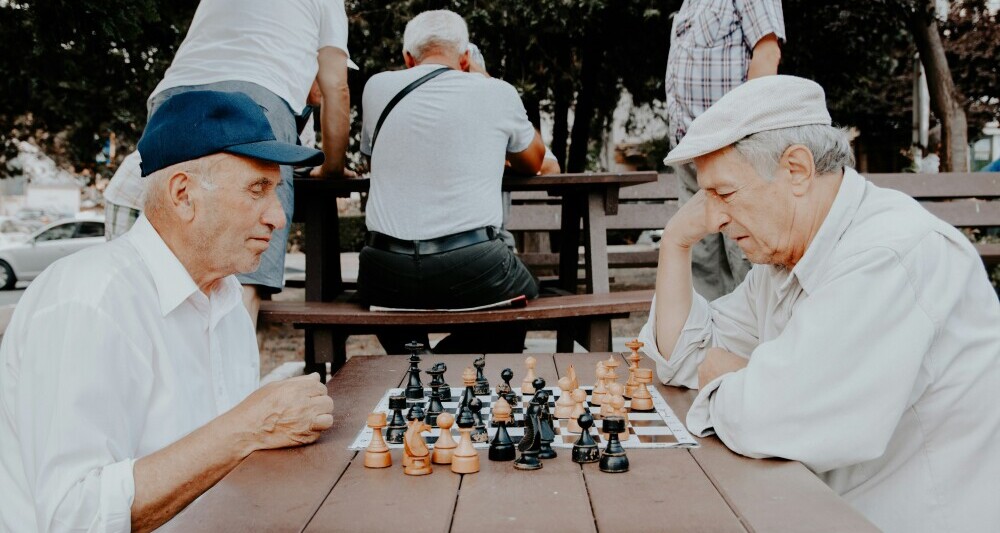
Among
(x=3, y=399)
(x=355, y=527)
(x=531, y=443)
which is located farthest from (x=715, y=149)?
(x=3, y=399)

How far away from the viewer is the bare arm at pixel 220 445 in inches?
71.9

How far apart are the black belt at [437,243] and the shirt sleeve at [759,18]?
6.08ft

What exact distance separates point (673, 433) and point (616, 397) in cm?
15

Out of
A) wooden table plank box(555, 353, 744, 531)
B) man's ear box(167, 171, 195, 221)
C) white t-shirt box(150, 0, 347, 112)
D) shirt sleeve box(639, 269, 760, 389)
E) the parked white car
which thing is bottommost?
the parked white car

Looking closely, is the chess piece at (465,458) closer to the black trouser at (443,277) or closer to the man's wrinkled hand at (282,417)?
the man's wrinkled hand at (282,417)

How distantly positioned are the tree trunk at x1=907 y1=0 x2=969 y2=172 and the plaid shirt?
8136 millimetres

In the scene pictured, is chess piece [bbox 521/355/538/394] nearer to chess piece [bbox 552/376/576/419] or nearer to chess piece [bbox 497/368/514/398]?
chess piece [bbox 497/368/514/398]

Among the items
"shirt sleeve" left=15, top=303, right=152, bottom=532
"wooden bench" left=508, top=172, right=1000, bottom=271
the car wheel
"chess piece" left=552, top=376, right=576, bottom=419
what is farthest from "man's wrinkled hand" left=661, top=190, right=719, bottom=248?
the car wheel

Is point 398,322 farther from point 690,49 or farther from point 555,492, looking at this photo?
point 555,492

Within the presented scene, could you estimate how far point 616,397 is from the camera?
2107 mm

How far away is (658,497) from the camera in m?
1.59

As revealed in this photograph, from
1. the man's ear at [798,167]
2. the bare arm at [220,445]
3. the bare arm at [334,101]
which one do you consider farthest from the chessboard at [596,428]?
the bare arm at [334,101]

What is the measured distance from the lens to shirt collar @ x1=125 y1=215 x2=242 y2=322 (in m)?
2.12

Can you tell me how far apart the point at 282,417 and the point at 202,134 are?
0.71m
